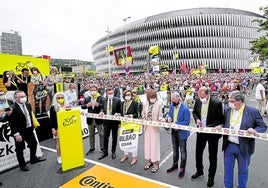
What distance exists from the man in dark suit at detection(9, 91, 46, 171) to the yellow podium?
0.96 meters

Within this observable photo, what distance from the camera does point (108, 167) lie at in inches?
236

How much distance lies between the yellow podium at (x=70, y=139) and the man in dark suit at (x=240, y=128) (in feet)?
11.3

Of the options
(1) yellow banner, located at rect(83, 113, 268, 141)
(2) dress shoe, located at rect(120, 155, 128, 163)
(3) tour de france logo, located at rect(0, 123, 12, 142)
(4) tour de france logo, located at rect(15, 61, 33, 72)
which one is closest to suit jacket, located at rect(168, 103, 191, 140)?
(1) yellow banner, located at rect(83, 113, 268, 141)

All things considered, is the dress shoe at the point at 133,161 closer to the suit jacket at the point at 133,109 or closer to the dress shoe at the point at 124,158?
the dress shoe at the point at 124,158

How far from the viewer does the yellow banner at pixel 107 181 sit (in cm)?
498

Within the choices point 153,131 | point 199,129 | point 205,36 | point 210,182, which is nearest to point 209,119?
point 199,129

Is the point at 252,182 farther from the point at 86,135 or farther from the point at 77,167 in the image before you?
the point at 86,135

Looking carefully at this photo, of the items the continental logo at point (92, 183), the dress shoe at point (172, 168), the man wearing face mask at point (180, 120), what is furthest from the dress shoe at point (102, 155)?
the man wearing face mask at point (180, 120)

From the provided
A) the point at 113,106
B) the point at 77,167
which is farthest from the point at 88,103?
the point at 77,167

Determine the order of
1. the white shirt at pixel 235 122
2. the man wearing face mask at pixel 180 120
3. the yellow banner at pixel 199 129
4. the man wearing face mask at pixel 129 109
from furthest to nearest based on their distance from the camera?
the man wearing face mask at pixel 129 109 < the man wearing face mask at pixel 180 120 < the white shirt at pixel 235 122 < the yellow banner at pixel 199 129

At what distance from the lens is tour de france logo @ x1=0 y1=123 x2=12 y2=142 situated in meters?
6.08

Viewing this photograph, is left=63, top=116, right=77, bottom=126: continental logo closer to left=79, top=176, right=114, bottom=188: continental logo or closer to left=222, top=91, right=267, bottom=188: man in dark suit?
left=79, top=176, right=114, bottom=188: continental logo

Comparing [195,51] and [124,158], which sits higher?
[195,51]

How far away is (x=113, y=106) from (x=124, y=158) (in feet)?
4.68
